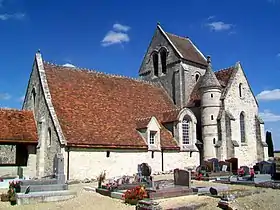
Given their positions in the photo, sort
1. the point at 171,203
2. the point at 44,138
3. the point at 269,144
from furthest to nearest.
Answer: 1. the point at 269,144
2. the point at 44,138
3. the point at 171,203

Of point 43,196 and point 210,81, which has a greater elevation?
point 210,81

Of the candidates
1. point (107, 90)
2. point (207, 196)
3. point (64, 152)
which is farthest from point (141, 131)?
point (207, 196)

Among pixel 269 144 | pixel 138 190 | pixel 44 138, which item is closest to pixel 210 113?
pixel 44 138

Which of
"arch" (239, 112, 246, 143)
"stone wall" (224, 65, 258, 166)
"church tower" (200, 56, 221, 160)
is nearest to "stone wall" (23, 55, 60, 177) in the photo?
"church tower" (200, 56, 221, 160)

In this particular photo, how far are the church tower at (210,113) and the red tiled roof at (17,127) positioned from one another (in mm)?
15532

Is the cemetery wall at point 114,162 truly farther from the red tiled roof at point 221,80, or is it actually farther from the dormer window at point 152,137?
the red tiled roof at point 221,80

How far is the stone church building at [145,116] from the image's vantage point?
976 inches

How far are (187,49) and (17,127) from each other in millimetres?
21553

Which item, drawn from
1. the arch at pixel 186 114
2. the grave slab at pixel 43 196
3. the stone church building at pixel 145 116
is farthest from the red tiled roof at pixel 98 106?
the grave slab at pixel 43 196

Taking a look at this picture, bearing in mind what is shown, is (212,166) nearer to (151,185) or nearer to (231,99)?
(231,99)

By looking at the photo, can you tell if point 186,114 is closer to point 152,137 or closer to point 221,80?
point 152,137

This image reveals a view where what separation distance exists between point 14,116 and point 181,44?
20.9m

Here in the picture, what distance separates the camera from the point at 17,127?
82.7 feet

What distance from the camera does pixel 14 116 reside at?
26250mm
